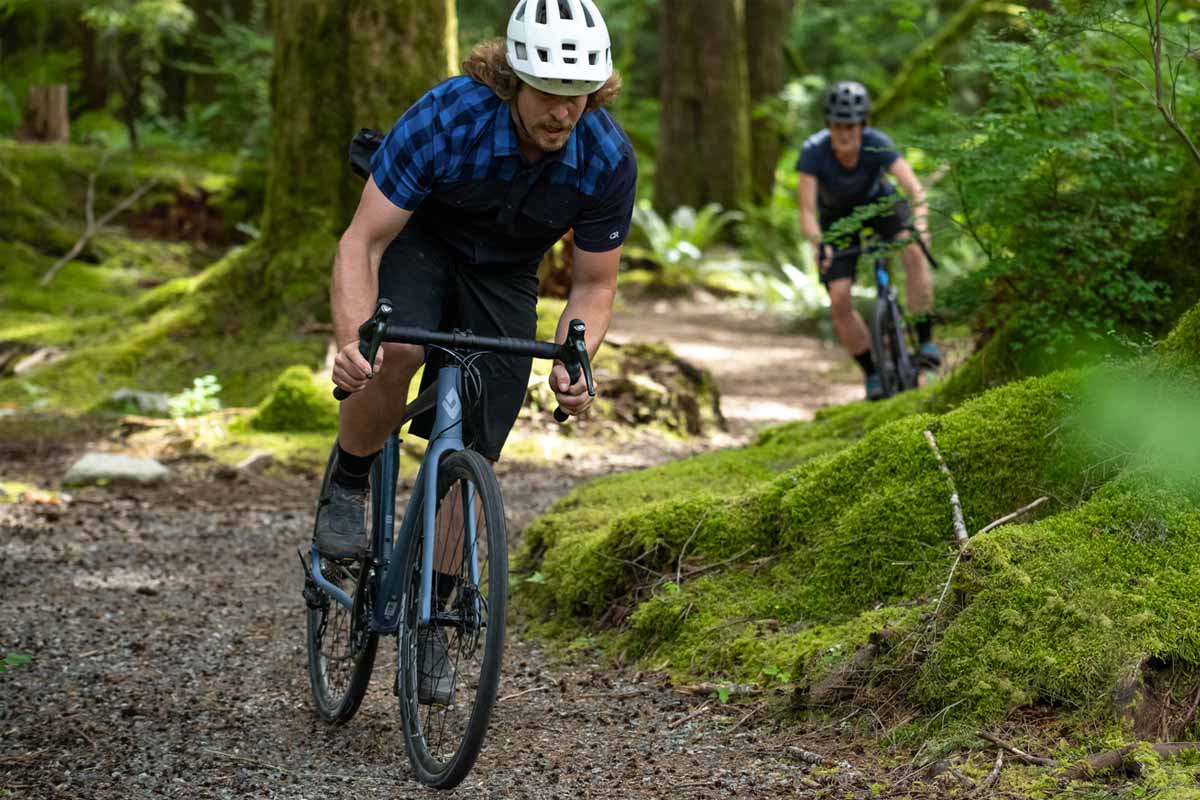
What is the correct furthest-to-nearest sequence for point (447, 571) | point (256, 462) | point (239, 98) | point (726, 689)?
point (239, 98) < point (256, 462) < point (726, 689) < point (447, 571)

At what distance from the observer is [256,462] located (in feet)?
28.9

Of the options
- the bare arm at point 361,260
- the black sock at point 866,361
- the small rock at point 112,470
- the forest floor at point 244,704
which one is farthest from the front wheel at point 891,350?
the bare arm at point 361,260

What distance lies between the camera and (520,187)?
13.6 feet

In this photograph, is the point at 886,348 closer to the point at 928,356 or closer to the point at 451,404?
the point at 928,356

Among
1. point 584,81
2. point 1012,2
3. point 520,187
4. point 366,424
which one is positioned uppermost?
point 1012,2

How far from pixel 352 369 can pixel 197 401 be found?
6.26 m

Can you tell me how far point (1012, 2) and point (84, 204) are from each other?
12.2m

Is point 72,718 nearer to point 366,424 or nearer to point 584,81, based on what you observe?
point 366,424

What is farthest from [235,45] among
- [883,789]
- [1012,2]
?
[883,789]

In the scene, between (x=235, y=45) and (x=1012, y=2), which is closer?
(x=1012, y=2)

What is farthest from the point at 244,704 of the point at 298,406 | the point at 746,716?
the point at 298,406

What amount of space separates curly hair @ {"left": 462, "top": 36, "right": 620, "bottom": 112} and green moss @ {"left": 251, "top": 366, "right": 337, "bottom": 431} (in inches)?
210

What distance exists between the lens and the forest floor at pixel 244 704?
3.89 metres

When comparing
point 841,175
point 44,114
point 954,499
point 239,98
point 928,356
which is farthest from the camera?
point 239,98
